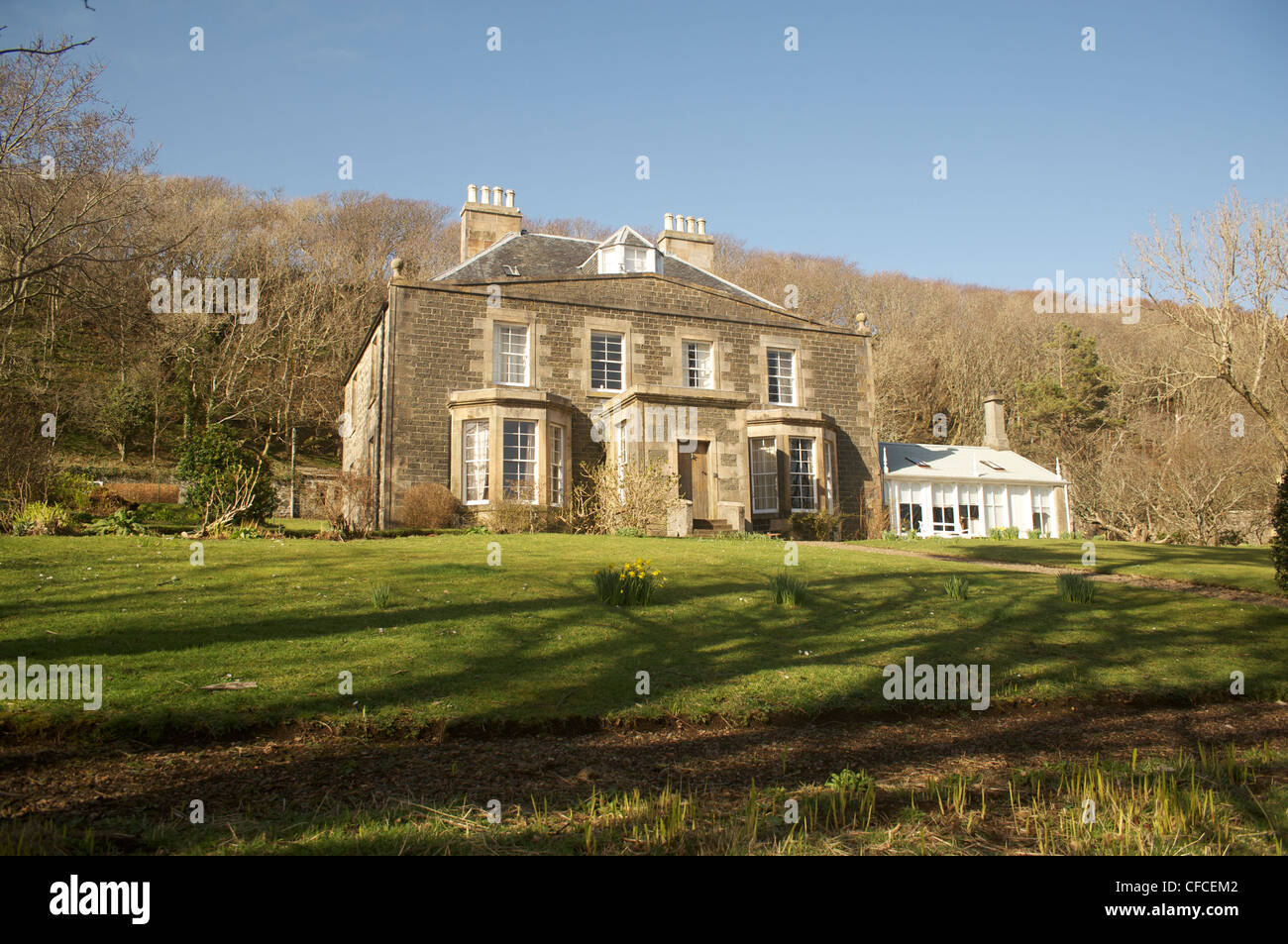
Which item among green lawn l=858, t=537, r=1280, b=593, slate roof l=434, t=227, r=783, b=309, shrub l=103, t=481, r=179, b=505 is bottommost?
green lawn l=858, t=537, r=1280, b=593

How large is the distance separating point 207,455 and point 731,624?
11.1 meters

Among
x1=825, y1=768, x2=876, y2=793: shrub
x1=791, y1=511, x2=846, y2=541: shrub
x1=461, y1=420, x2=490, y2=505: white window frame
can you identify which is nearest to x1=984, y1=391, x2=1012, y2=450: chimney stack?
x1=791, y1=511, x2=846, y2=541: shrub

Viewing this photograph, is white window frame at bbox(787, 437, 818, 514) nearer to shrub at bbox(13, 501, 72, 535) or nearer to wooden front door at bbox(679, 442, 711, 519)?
wooden front door at bbox(679, 442, 711, 519)

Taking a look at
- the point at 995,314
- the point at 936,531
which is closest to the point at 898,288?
the point at 995,314

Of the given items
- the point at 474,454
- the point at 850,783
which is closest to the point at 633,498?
the point at 474,454

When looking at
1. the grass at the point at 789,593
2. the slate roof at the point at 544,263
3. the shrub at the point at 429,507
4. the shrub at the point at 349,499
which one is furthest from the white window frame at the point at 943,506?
the grass at the point at 789,593

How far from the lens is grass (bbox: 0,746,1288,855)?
384cm

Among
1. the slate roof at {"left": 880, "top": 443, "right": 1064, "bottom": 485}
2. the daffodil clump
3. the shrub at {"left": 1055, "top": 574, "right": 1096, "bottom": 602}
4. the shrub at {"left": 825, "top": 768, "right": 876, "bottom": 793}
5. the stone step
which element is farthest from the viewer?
the slate roof at {"left": 880, "top": 443, "right": 1064, "bottom": 485}

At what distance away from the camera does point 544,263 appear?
26.4m

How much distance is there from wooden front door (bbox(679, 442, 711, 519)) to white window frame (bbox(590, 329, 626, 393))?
3743mm

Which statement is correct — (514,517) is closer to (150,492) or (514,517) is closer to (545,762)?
(545,762)

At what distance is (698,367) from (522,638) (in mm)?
18646

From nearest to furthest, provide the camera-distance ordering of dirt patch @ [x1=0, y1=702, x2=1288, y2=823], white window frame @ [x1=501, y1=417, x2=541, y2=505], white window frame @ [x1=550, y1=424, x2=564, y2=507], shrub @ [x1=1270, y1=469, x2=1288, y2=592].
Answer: dirt patch @ [x1=0, y1=702, x2=1288, y2=823] < shrub @ [x1=1270, y1=469, x2=1288, y2=592] < white window frame @ [x1=501, y1=417, x2=541, y2=505] < white window frame @ [x1=550, y1=424, x2=564, y2=507]
